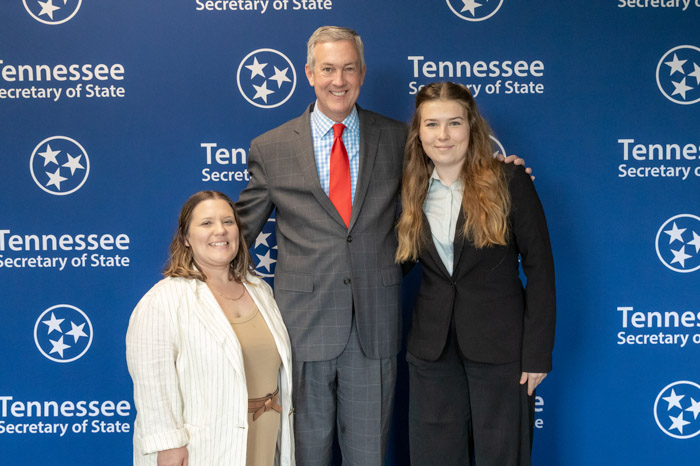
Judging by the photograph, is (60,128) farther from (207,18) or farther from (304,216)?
(304,216)

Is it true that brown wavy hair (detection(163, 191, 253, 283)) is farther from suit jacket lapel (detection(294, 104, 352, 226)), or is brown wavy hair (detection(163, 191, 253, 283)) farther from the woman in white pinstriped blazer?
suit jacket lapel (detection(294, 104, 352, 226))

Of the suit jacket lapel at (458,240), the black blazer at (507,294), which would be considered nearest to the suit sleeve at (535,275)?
the black blazer at (507,294)

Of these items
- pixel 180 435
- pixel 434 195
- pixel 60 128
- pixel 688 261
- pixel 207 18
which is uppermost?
pixel 207 18

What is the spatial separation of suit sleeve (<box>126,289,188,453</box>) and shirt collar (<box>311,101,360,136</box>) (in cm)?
89

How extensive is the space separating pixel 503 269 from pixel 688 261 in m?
1.25

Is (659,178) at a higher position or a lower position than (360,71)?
lower

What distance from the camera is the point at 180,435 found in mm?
1927

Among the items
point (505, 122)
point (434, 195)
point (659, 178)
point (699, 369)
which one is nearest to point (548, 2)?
point (505, 122)

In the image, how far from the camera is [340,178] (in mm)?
2271

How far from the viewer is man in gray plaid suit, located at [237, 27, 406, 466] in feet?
7.30

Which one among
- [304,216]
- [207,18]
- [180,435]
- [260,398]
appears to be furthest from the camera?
[207,18]

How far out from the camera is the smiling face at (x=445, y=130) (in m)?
2.09

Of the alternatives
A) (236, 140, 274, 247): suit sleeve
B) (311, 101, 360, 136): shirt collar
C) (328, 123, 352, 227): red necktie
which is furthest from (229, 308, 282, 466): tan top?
(311, 101, 360, 136): shirt collar

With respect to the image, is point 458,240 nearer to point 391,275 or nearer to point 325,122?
point 391,275
